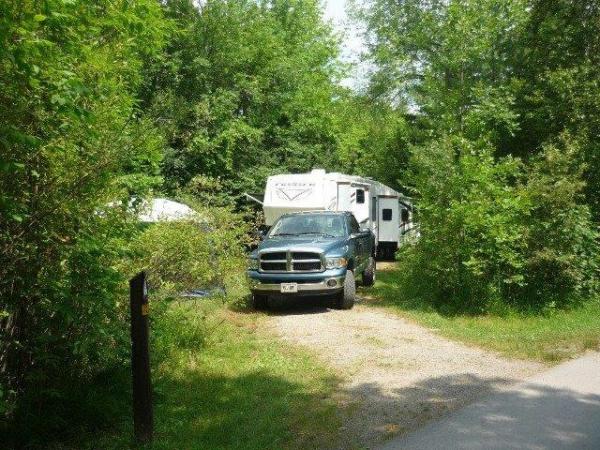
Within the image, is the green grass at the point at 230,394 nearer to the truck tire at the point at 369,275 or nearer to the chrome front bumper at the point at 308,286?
the chrome front bumper at the point at 308,286

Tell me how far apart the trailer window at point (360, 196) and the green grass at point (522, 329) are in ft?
21.8

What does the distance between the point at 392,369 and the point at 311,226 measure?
19.4 feet

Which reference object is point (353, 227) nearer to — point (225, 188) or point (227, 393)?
point (227, 393)

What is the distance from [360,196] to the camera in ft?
61.5

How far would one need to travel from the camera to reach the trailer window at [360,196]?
18.6 meters

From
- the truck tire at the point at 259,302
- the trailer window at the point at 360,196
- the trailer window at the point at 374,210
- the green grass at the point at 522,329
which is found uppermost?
the trailer window at the point at 360,196

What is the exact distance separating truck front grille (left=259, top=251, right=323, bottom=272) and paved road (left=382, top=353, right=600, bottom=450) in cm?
520

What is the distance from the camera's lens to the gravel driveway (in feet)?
18.1

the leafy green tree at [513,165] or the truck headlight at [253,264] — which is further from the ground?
the leafy green tree at [513,165]

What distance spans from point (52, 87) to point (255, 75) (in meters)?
21.3

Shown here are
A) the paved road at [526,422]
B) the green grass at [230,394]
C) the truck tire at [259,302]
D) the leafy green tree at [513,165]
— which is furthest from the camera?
the truck tire at [259,302]

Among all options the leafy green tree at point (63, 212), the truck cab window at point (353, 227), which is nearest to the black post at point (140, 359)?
the leafy green tree at point (63, 212)

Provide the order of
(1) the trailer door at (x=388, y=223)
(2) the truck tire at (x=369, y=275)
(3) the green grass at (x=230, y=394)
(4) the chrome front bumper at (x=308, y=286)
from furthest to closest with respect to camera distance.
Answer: (1) the trailer door at (x=388, y=223), (2) the truck tire at (x=369, y=275), (4) the chrome front bumper at (x=308, y=286), (3) the green grass at (x=230, y=394)

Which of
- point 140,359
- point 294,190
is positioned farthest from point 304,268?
point 140,359
